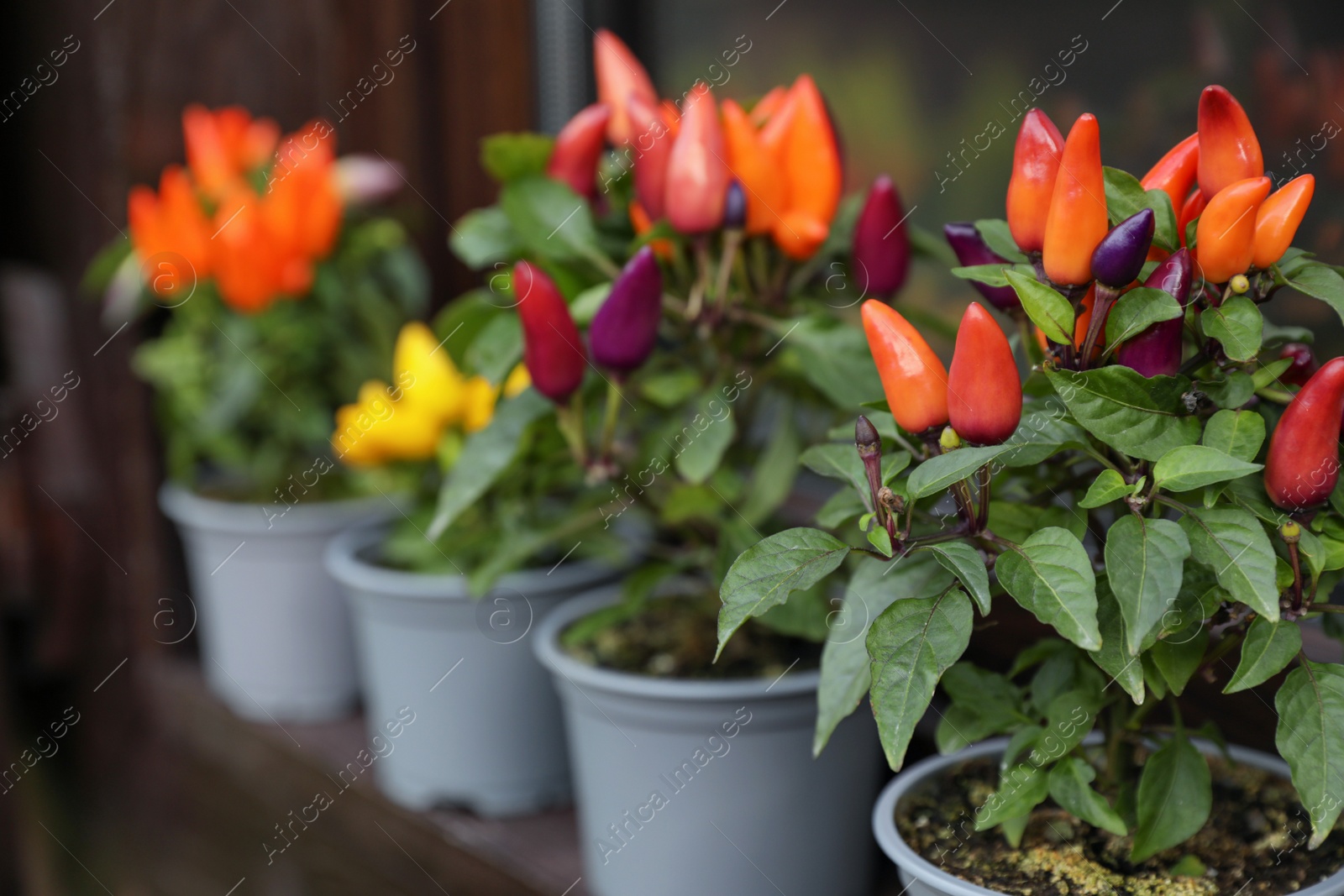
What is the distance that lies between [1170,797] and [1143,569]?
0.46 feet

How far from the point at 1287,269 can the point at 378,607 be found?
640 mm

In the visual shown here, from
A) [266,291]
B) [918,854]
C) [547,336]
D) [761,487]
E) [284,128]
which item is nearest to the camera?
[918,854]

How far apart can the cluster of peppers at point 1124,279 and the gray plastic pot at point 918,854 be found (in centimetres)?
14

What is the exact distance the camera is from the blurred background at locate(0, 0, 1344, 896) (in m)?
0.66

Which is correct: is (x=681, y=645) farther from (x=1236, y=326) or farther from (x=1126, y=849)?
(x=1236, y=326)

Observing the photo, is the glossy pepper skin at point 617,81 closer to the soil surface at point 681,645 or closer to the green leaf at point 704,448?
the green leaf at point 704,448

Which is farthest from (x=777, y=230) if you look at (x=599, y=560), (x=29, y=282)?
(x=29, y=282)

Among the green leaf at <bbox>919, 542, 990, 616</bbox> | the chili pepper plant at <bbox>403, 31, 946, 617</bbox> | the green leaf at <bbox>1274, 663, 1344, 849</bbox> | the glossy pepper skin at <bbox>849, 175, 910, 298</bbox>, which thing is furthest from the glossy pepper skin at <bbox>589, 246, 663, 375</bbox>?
the green leaf at <bbox>1274, 663, 1344, 849</bbox>

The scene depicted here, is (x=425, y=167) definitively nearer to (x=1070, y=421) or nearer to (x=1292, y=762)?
(x=1070, y=421)

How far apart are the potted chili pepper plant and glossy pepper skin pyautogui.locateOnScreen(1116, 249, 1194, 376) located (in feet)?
2.47

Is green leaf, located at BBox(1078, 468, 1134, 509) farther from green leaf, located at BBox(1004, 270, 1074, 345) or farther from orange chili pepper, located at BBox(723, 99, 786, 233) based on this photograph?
orange chili pepper, located at BBox(723, 99, 786, 233)

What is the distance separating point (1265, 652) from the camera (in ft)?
1.32

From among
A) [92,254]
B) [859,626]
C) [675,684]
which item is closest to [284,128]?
[92,254]

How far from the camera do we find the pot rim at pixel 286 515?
1031mm
